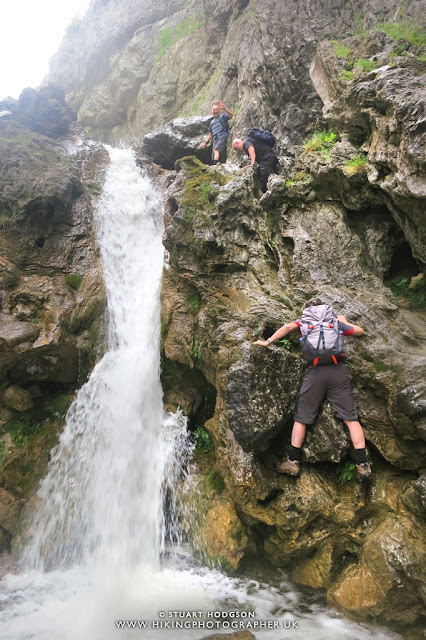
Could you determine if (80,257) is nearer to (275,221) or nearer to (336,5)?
(275,221)

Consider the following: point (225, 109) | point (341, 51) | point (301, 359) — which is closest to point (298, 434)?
point (301, 359)

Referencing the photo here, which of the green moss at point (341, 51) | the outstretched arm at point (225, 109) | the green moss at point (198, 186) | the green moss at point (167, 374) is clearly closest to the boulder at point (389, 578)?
the green moss at point (167, 374)

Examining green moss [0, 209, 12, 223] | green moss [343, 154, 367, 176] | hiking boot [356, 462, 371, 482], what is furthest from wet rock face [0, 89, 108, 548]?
green moss [343, 154, 367, 176]

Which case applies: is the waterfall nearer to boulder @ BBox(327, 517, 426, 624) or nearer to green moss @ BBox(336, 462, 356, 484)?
boulder @ BBox(327, 517, 426, 624)

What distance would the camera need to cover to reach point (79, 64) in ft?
93.2

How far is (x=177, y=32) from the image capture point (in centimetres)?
2170

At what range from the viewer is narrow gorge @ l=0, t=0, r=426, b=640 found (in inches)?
193

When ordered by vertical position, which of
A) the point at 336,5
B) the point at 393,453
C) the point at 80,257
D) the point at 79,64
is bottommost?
the point at 393,453

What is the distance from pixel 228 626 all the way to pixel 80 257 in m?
9.18

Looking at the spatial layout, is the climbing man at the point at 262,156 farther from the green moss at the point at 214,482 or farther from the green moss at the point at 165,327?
the green moss at the point at 214,482

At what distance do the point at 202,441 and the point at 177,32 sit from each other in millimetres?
25144

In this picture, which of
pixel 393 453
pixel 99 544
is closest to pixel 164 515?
pixel 99 544

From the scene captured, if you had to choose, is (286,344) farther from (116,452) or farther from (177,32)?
(177,32)

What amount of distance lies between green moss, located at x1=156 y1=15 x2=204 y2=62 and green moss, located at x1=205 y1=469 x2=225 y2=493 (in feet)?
77.8
